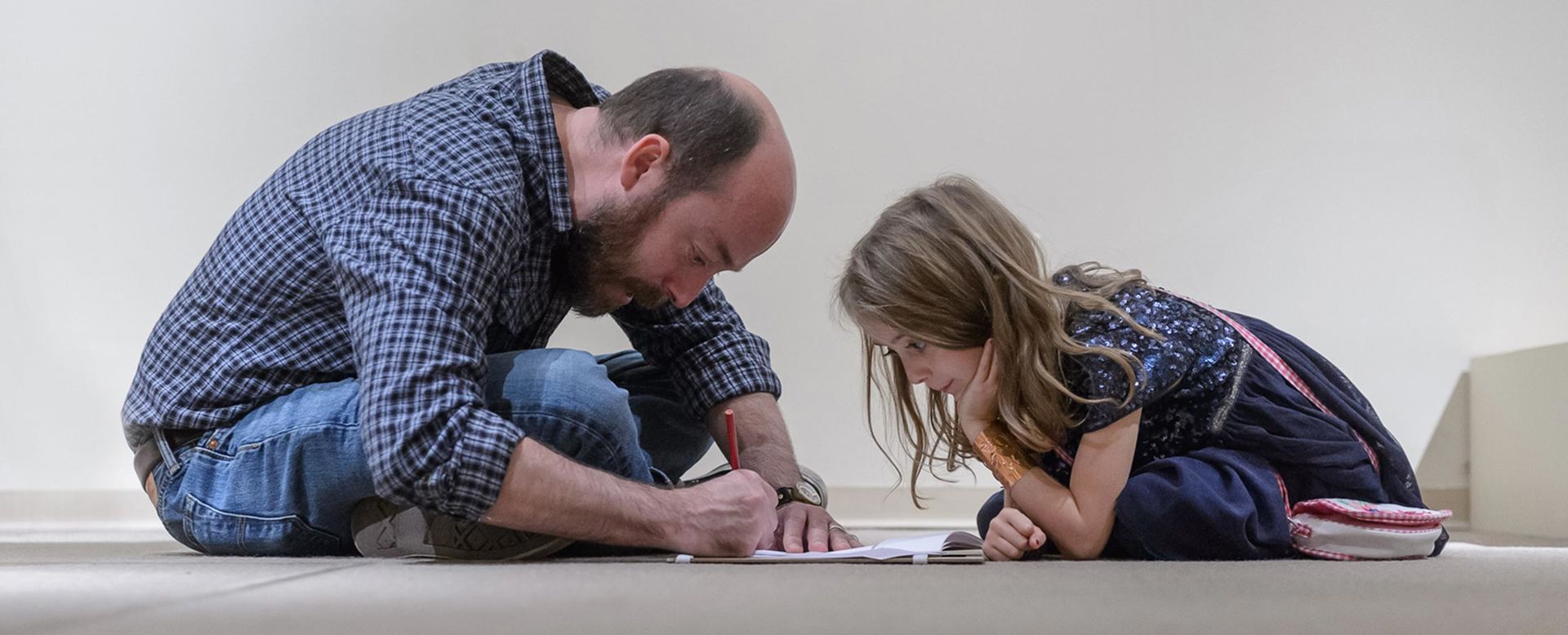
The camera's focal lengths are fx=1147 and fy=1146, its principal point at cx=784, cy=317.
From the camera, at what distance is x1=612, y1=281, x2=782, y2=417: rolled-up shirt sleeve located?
159 cm

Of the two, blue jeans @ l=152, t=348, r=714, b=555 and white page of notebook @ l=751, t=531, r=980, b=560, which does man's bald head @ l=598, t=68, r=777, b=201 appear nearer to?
blue jeans @ l=152, t=348, r=714, b=555

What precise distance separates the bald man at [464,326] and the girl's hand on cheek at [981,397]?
20cm

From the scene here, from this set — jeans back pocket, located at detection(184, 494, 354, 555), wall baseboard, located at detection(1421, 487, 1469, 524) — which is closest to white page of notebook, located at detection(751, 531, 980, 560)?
jeans back pocket, located at detection(184, 494, 354, 555)

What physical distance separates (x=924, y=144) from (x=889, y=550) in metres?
1.65

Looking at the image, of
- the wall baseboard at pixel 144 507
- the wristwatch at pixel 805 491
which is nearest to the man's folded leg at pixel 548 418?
the wristwatch at pixel 805 491

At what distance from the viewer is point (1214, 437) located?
1.33m

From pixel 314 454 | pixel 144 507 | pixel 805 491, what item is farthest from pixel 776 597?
pixel 144 507

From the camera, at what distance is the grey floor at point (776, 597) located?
697 millimetres

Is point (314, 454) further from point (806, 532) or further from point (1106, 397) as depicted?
point (1106, 397)

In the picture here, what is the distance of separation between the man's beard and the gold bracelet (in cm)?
43

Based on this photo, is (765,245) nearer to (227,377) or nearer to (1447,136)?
(227,377)

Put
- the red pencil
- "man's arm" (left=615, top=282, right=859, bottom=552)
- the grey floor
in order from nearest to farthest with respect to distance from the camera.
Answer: the grey floor < the red pencil < "man's arm" (left=615, top=282, right=859, bottom=552)

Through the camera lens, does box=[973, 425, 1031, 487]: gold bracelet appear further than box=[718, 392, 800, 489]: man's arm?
No

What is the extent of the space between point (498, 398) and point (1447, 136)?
7.91 feet
